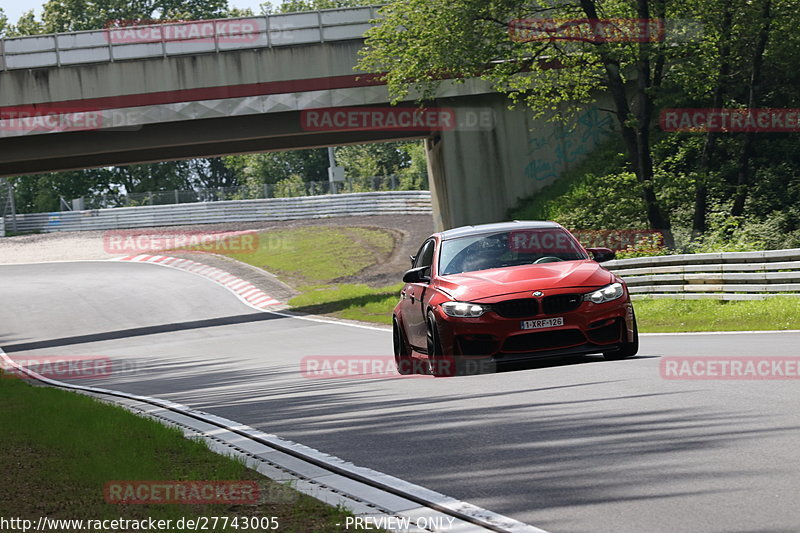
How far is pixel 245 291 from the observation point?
42656 mm

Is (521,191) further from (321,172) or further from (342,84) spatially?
(321,172)

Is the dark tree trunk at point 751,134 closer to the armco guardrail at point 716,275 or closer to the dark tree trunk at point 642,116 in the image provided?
the dark tree trunk at point 642,116

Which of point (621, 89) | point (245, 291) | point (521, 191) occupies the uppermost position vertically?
point (621, 89)

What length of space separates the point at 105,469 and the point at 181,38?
2966 centimetres

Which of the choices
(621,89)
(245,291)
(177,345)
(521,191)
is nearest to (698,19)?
(621,89)

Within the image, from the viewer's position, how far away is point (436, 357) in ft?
37.5

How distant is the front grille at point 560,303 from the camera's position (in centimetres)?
1093

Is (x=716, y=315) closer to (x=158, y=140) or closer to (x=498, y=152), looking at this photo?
(x=498, y=152)

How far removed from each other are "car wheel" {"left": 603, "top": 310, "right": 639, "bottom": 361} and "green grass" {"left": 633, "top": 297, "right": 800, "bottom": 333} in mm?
5698

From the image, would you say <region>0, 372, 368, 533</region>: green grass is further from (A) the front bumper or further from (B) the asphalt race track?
(A) the front bumper

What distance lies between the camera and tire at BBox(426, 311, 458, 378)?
1131 cm

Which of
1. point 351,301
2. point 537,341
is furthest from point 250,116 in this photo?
point 537,341

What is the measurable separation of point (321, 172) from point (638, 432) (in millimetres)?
91648

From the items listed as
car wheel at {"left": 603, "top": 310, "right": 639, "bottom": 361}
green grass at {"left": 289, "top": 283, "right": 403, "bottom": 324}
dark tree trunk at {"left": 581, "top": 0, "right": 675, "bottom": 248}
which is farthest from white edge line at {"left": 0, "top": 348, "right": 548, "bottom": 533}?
dark tree trunk at {"left": 581, "top": 0, "right": 675, "bottom": 248}
